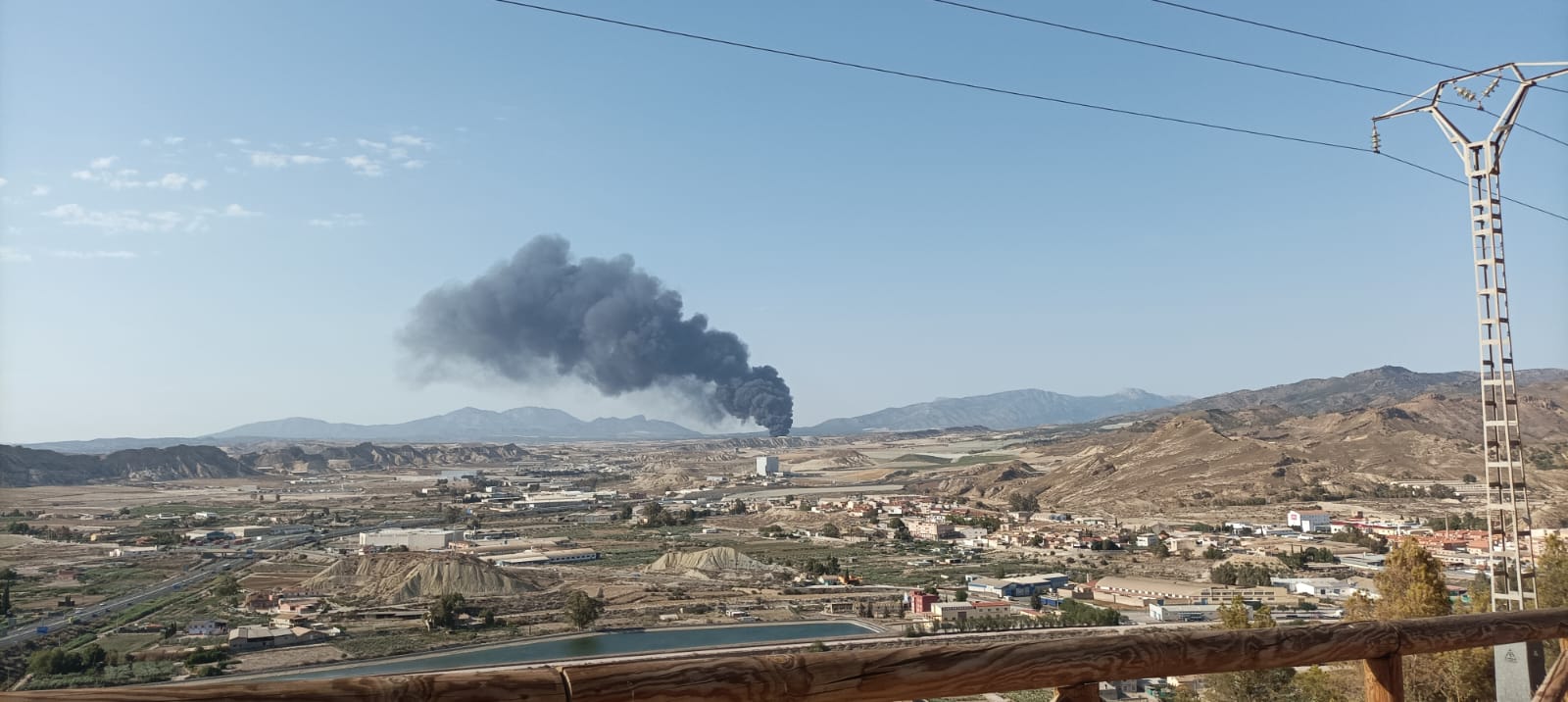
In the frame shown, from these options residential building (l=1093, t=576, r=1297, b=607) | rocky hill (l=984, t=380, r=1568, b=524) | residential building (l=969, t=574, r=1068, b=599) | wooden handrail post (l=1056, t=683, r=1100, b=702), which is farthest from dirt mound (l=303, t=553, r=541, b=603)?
rocky hill (l=984, t=380, r=1568, b=524)

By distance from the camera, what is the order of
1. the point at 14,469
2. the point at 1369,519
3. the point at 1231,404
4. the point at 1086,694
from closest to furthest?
the point at 1086,694 → the point at 1369,519 → the point at 14,469 → the point at 1231,404

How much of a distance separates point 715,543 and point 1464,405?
197 feet

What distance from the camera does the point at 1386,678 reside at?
1.80 metres

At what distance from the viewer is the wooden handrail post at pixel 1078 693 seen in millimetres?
1461

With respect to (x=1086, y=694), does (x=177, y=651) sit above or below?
below

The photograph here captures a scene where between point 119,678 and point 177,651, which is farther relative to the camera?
point 177,651

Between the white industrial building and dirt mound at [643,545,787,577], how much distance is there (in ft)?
36.2

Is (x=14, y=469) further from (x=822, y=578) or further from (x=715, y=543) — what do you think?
(x=822, y=578)

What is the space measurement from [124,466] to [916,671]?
107419 millimetres

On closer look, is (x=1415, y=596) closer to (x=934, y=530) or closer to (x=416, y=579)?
(x=416, y=579)

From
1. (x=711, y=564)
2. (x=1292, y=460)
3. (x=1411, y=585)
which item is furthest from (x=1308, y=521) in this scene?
(x=1411, y=585)

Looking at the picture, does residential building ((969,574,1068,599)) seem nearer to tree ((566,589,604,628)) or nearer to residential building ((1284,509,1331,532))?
tree ((566,589,604,628))

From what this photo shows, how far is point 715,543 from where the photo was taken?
4606 cm

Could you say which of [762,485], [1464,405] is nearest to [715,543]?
[762,485]
